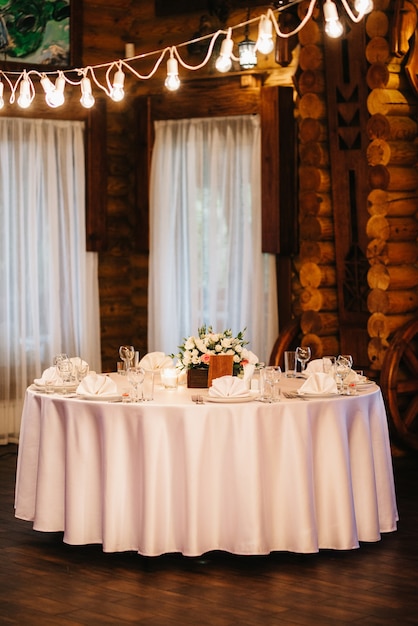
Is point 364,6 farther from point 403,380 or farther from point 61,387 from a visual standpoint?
point 403,380

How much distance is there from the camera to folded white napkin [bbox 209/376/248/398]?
479cm

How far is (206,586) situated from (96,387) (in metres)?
1.08

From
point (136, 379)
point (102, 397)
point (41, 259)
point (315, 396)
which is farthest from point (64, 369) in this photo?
point (41, 259)

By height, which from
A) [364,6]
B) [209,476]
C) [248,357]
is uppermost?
[364,6]

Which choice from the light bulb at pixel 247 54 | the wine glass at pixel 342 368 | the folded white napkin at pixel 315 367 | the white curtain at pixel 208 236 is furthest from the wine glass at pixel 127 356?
the light bulb at pixel 247 54

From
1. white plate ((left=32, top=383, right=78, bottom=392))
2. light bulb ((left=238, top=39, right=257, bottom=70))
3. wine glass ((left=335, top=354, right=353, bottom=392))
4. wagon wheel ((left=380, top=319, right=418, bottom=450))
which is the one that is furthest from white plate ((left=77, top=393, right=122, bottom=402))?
light bulb ((left=238, top=39, right=257, bottom=70))

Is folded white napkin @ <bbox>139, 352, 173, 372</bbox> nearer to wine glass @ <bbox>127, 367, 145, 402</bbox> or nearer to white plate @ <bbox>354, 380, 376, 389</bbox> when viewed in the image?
wine glass @ <bbox>127, 367, 145, 402</bbox>

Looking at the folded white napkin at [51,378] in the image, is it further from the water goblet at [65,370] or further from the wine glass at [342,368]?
the wine glass at [342,368]

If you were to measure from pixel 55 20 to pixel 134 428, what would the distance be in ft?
15.0

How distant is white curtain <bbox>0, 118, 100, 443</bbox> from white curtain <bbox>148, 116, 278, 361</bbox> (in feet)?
1.92

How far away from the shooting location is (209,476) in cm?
468

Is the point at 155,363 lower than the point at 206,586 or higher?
higher

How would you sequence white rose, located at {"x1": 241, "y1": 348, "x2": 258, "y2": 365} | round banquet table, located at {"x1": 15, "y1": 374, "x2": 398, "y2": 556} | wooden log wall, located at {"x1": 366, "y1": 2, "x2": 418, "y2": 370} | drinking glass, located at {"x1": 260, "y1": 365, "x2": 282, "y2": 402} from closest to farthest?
round banquet table, located at {"x1": 15, "y1": 374, "x2": 398, "y2": 556}, drinking glass, located at {"x1": 260, "y1": 365, "x2": 282, "y2": 402}, white rose, located at {"x1": 241, "y1": 348, "x2": 258, "y2": 365}, wooden log wall, located at {"x1": 366, "y1": 2, "x2": 418, "y2": 370}

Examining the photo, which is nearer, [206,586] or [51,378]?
[206,586]
